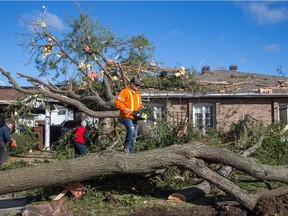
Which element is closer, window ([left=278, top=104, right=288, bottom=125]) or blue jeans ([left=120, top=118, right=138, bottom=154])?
blue jeans ([left=120, top=118, right=138, bottom=154])

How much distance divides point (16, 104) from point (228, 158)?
926cm

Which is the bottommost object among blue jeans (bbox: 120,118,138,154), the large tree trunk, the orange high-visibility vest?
the large tree trunk

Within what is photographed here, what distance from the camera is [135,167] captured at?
6.48 metres

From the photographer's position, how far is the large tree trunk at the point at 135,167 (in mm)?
6234

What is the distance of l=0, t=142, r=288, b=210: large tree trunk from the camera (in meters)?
6.23

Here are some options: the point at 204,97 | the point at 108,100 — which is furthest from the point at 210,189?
the point at 204,97

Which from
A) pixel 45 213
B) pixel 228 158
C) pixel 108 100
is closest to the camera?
pixel 45 213

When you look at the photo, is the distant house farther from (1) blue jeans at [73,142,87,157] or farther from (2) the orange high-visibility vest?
(2) the orange high-visibility vest

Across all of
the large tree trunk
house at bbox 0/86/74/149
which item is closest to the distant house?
house at bbox 0/86/74/149

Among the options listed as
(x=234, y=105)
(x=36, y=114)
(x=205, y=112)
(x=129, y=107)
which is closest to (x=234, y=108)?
(x=234, y=105)

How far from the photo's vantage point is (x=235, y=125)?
55.9 feet

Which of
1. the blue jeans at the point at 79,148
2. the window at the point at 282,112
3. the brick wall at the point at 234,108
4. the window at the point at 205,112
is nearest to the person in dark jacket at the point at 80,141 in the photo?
the blue jeans at the point at 79,148

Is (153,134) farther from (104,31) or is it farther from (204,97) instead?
(204,97)

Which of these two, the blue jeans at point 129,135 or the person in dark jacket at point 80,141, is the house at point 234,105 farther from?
the blue jeans at point 129,135
